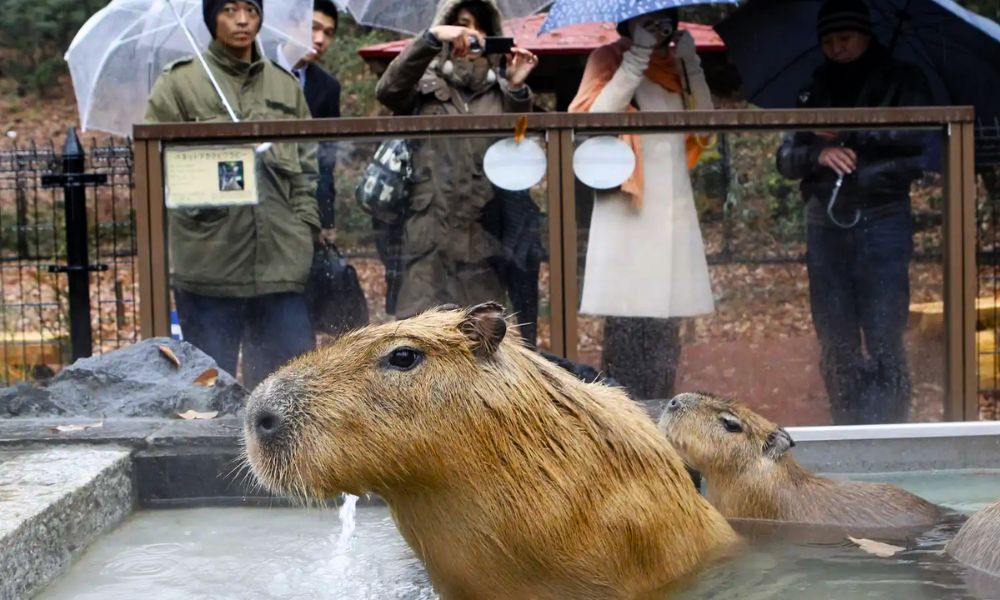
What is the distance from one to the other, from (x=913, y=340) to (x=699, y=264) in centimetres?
104

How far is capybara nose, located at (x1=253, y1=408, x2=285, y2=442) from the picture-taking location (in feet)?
9.30

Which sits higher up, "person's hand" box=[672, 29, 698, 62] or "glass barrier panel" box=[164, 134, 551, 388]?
"person's hand" box=[672, 29, 698, 62]

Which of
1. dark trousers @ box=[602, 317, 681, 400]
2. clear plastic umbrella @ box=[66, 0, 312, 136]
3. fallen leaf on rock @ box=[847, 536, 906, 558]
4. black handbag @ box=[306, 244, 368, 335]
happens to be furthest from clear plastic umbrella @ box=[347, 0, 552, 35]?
fallen leaf on rock @ box=[847, 536, 906, 558]

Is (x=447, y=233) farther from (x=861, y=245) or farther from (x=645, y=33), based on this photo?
(x=861, y=245)

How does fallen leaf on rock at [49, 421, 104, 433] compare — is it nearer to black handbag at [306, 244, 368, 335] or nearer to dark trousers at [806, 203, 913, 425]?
black handbag at [306, 244, 368, 335]

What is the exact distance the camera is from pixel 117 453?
13.9ft

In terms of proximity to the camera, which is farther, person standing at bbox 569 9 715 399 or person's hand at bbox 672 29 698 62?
person's hand at bbox 672 29 698 62

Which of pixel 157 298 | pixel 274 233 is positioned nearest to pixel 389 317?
pixel 274 233

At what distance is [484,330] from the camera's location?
3027 millimetres

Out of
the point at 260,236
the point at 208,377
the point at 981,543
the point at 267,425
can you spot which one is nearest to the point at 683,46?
the point at 260,236

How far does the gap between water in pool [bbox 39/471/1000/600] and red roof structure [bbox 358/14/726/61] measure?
533 cm

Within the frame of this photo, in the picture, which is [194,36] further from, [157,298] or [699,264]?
[699,264]

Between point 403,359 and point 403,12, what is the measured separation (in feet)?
17.9

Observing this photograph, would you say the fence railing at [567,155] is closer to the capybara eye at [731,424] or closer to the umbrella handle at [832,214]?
the umbrella handle at [832,214]
